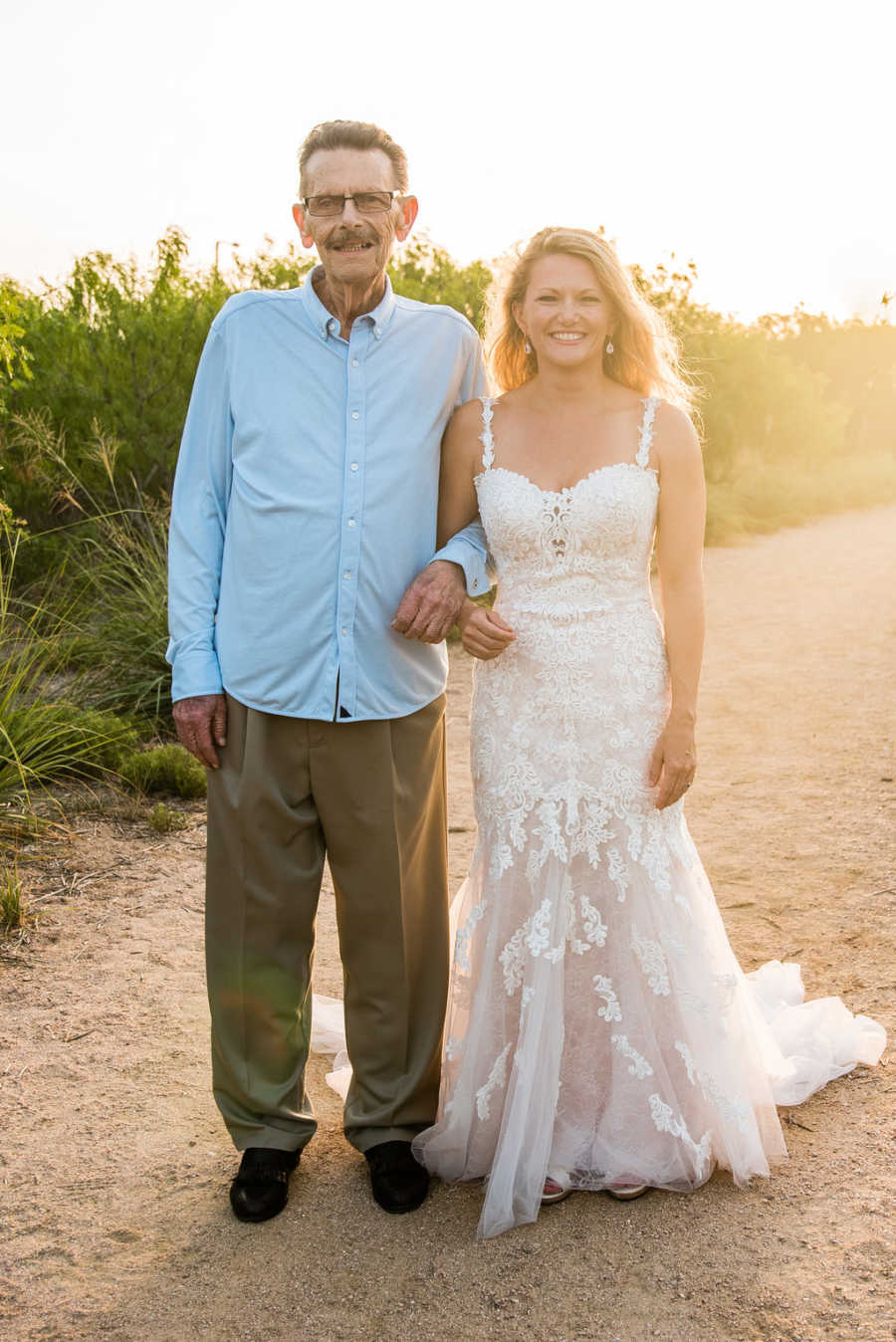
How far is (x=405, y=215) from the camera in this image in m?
2.83

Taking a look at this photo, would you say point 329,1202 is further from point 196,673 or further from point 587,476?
point 587,476

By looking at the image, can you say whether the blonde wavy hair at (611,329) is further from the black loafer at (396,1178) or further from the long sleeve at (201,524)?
the black loafer at (396,1178)

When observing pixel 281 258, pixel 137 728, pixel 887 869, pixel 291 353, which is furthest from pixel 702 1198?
pixel 281 258

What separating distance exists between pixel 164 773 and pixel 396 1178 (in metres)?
3.50

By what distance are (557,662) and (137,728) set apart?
4.34 meters

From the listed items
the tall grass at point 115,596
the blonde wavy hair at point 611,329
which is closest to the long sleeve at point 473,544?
the blonde wavy hair at point 611,329

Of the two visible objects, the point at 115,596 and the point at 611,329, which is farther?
the point at 115,596

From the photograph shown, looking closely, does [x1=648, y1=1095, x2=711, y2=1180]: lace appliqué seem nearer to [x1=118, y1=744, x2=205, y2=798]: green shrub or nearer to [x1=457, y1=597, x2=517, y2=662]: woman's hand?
[x1=457, y1=597, x2=517, y2=662]: woman's hand

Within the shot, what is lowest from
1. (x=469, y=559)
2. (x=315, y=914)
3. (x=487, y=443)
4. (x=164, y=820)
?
(x=164, y=820)

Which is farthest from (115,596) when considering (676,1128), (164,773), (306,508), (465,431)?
(676,1128)

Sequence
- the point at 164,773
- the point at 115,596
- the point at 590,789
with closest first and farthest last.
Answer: the point at 590,789
the point at 164,773
the point at 115,596

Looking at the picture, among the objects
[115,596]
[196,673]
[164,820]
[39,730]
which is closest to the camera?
[196,673]

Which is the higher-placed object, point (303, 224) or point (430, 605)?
point (303, 224)

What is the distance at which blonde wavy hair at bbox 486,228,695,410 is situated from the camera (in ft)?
9.40
